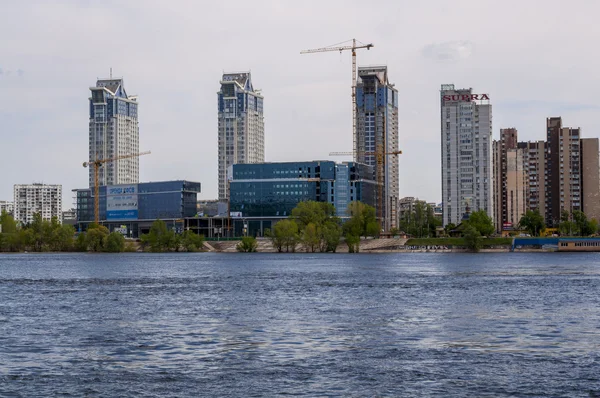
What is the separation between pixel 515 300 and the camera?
7025 centimetres

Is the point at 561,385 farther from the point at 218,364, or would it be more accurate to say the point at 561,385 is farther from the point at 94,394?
the point at 94,394

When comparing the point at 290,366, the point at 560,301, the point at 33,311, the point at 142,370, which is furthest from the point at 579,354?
the point at 33,311

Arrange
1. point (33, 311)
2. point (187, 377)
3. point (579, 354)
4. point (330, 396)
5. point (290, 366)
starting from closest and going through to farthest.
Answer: point (330, 396), point (187, 377), point (290, 366), point (579, 354), point (33, 311)

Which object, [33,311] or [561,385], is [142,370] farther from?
[33,311]

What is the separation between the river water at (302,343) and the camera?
3325 cm

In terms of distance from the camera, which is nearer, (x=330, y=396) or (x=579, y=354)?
(x=330, y=396)

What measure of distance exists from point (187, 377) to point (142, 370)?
2.66 m

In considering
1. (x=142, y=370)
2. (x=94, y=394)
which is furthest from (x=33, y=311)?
(x=94, y=394)

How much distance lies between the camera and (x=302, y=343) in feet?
144

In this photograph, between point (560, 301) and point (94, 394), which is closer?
point (94, 394)

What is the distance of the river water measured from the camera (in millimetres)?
33250

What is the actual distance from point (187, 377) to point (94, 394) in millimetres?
4142

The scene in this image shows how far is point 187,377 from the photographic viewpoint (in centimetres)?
3472

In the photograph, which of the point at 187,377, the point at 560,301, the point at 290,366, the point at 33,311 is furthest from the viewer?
the point at 560,301
